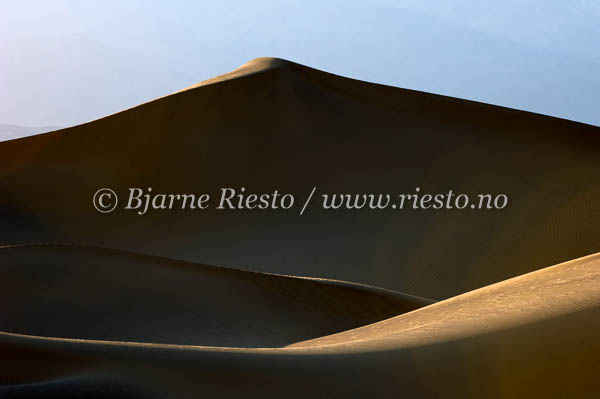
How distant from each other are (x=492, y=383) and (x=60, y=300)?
3.78 metres

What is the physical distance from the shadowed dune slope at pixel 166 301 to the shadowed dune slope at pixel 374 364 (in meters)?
2.36

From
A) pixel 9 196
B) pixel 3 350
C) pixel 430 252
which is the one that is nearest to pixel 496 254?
pixel 430 252

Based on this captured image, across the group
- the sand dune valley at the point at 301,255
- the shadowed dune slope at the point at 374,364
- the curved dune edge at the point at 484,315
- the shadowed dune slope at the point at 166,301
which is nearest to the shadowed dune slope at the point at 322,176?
the sand dune valley at the point at 301,255

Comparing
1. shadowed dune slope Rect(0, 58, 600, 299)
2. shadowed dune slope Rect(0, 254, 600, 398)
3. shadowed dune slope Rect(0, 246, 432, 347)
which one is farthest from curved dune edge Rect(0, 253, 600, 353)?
shadowed dune slope Rect(0, 58, 600, 299)

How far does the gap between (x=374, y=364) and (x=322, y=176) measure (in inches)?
402

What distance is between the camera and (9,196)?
12.5 m

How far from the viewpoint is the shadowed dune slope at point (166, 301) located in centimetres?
521

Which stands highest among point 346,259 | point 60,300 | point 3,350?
point 346,259

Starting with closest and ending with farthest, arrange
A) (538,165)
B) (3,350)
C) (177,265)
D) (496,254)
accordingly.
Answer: (3,350) < (177,265) < (496,254) < (538,165)

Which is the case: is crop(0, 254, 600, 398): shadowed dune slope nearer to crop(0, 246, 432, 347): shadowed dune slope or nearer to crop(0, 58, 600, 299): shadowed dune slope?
crop(0, 246, 432, 347): shadowed dune slope

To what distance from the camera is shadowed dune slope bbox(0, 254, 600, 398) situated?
8.09 ft

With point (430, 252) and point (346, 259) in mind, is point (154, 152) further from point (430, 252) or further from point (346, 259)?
point (430, 252)

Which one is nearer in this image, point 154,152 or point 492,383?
point 492,383

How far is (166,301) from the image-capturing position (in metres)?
5.68
